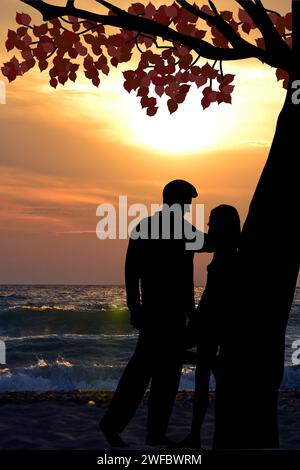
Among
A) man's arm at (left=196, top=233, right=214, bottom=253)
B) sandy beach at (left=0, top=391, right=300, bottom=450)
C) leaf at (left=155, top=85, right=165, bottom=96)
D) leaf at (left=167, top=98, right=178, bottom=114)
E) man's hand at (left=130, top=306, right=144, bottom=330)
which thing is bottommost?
sandy beach at (left=0, top=391, right=300, bottom=450)

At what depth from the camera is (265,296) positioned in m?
7.28

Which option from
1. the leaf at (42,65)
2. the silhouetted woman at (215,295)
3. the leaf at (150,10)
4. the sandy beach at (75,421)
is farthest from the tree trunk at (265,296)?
the leaf at (42,65)

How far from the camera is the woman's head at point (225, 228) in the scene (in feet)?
25.1

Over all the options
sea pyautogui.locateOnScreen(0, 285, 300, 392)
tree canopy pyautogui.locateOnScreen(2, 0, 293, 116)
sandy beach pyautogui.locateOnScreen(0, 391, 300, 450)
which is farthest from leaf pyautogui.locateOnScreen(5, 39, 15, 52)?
sea pyautogui.locateOnScreen(0, 285, 300, 392)

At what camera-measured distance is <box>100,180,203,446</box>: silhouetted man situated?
789 cm

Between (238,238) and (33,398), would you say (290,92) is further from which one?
(33,398)

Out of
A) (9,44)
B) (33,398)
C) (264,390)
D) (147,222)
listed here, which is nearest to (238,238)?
(147,222)

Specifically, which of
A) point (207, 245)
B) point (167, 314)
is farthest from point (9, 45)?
point (167, 314)

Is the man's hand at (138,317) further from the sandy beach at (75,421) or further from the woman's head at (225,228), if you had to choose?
the sandy beach at (75,421)

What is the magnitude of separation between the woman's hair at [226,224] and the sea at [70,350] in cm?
1029

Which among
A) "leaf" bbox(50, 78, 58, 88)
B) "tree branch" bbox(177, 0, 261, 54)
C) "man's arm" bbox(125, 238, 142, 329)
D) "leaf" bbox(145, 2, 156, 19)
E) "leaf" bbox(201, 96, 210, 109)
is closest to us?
"tree branch" bbox(177, 0, 261, 54)

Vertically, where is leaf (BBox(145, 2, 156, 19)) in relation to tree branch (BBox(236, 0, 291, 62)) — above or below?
above

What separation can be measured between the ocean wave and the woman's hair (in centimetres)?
1026

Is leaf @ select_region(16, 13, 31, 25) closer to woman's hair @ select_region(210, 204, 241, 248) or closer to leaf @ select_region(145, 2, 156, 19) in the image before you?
leaf @ select_region(145, 2, 156, 19)
